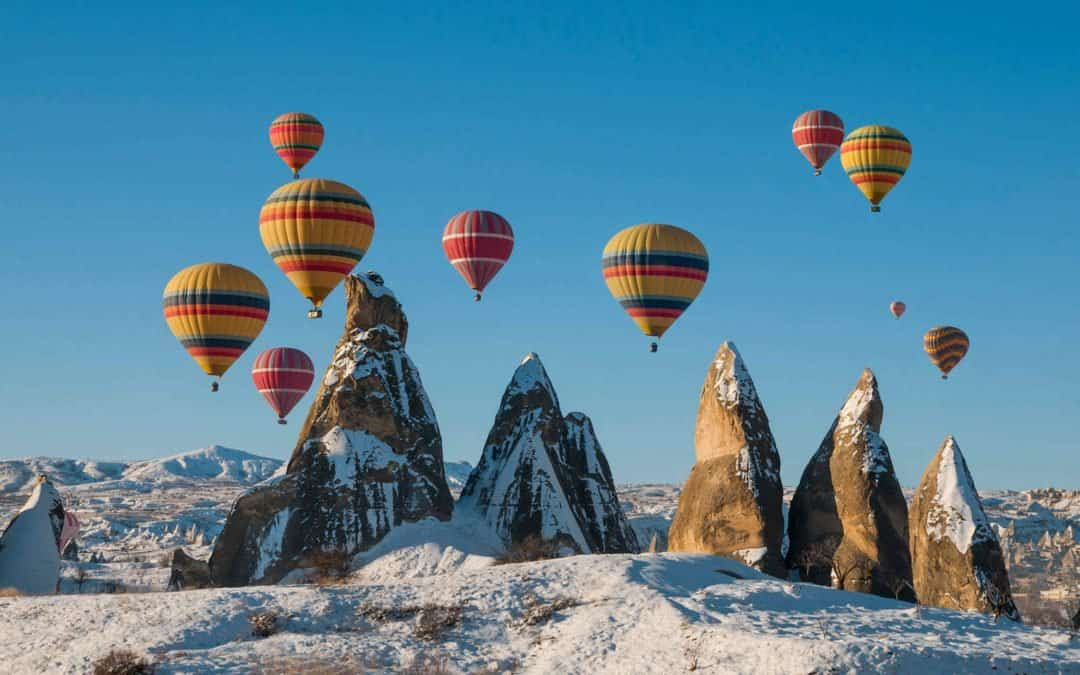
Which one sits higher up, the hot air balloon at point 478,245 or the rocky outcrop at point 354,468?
the hot air balloon at point 478,245

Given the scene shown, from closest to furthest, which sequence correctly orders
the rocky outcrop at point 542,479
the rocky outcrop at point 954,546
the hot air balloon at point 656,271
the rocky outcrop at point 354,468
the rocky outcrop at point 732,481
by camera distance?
the rocky outcrop at point 954,546, the rocky outcrop at point 732,481, the rocky outcrop at point 354,468, the rocky outcrop at point 542,479, the hot air balloon at point 656,271

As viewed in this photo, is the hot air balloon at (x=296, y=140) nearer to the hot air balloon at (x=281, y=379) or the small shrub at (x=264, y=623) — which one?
the hot air balloon at (x=281, y=379)

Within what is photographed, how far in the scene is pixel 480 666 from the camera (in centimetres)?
3161

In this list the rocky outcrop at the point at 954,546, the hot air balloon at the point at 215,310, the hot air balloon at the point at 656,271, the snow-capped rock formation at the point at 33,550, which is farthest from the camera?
the hot air balloon at the point at 656,271

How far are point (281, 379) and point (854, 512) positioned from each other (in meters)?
41.7

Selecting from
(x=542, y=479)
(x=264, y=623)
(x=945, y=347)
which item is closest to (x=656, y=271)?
(x=542, y=479)

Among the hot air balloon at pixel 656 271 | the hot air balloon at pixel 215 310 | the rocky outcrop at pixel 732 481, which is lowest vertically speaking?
the rocky outcrop at pixel 732 481

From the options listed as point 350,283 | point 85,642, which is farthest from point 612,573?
point 350,283

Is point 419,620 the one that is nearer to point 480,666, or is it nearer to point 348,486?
point 480,666

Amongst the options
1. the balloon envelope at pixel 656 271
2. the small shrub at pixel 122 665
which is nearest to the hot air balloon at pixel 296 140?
the balloon envelope at pixel 656 271

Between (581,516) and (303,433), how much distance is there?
11216 mm

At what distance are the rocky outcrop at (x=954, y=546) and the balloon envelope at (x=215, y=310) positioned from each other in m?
31.5

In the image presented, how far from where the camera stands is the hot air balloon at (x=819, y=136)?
80625 millimetres

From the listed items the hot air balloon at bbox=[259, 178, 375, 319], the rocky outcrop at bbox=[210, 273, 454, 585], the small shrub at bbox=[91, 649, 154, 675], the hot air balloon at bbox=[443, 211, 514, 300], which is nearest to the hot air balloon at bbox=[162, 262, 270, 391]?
the hot air balloon at bbox=[259, 178, 375, 319]
